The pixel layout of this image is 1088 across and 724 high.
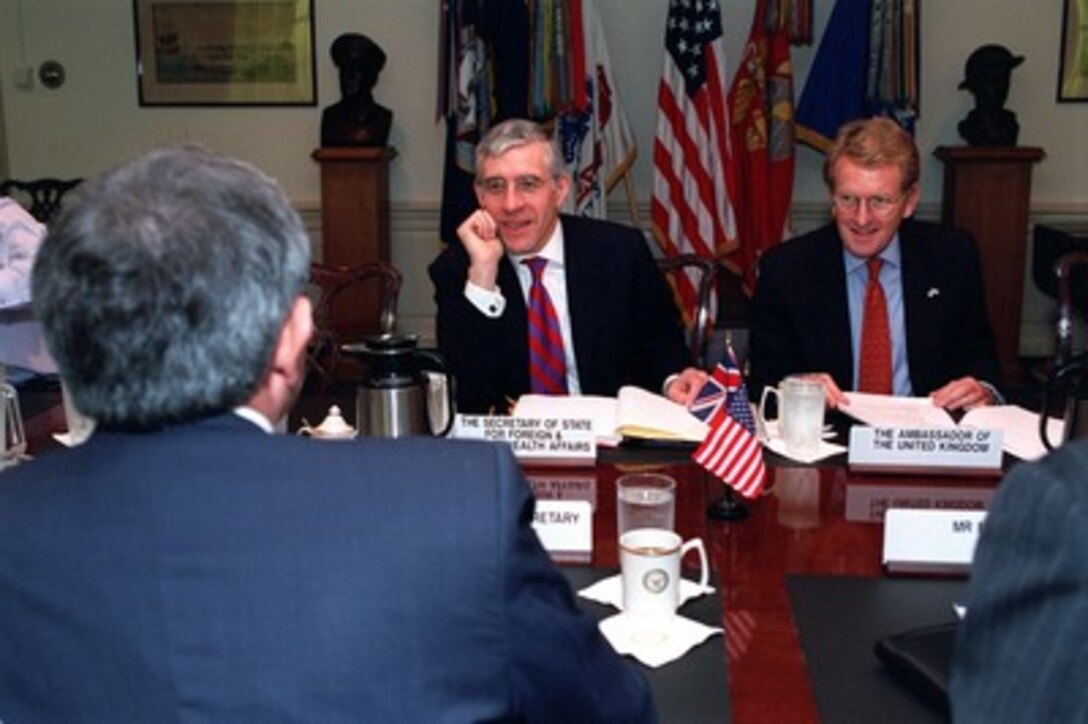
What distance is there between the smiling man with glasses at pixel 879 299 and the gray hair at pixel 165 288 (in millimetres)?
1888

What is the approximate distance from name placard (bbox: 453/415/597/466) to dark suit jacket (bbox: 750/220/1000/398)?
70 cm

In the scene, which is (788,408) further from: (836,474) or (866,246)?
(866,246)

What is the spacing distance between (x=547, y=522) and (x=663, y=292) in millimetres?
1271

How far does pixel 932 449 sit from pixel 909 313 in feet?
2.38

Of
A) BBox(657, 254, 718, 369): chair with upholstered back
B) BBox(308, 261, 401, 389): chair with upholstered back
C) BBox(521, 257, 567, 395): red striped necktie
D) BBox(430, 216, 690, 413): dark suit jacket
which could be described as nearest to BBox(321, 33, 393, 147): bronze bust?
BBox(308, 261, 401, 389): chair with upholstered back

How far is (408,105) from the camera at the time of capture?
563cm

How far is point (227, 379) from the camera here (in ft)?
3.11

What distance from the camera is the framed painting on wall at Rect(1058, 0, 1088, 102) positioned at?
212 inches

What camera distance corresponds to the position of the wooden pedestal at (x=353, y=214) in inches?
209

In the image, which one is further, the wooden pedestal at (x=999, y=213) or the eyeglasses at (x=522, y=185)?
the wooden pedestal at (x=999, y=213)

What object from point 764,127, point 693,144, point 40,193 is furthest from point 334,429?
point 40,193

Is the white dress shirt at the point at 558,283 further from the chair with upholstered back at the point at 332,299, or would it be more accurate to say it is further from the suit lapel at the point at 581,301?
the chair with upholstered back at the point at 332,299

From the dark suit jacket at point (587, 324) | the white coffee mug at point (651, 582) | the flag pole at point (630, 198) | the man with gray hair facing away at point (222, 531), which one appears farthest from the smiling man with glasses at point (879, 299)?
the flag pole at point (630, 198)

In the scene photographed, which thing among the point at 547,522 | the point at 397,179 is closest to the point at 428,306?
the point at 397,179
